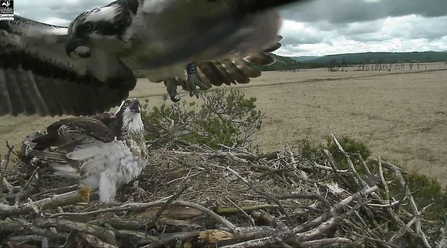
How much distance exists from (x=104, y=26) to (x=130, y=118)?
0.88 metres

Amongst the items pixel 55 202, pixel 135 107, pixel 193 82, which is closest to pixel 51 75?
pixel 135 107

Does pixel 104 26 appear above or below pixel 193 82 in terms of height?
above

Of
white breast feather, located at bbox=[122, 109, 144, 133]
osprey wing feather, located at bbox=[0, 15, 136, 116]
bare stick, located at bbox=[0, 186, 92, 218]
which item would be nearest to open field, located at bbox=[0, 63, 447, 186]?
osprey wing feather, located at bbox=[0, 15, 136, 116]

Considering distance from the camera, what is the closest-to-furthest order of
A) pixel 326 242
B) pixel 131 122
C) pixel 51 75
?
pixel 326 242
pixel 131 122
pixel 51 75

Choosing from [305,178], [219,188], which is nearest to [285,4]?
[219,188]

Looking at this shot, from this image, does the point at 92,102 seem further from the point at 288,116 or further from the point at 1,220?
the point at 288,116

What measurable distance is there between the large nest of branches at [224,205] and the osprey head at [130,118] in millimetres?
409

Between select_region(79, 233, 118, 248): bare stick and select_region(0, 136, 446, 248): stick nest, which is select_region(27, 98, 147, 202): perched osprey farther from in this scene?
select_region(79, 233, 118, 248): bare stick

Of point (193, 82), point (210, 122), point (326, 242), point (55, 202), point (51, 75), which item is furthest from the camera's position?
point (210, 122)

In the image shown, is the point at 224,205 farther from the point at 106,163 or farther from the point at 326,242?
the point at 106,163

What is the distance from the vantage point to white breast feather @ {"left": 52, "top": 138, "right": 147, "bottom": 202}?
3.55 meters

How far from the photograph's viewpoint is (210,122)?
20.2 ft

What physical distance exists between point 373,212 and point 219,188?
1.15m

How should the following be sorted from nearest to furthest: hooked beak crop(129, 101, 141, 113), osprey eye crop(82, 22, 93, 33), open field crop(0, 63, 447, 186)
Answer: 1. osprey eye crop(82, 22, 93, 33)
2. hooked beak crop(129, 101, 141, 113)
3. open field crop(0, 63, 447, 186)
